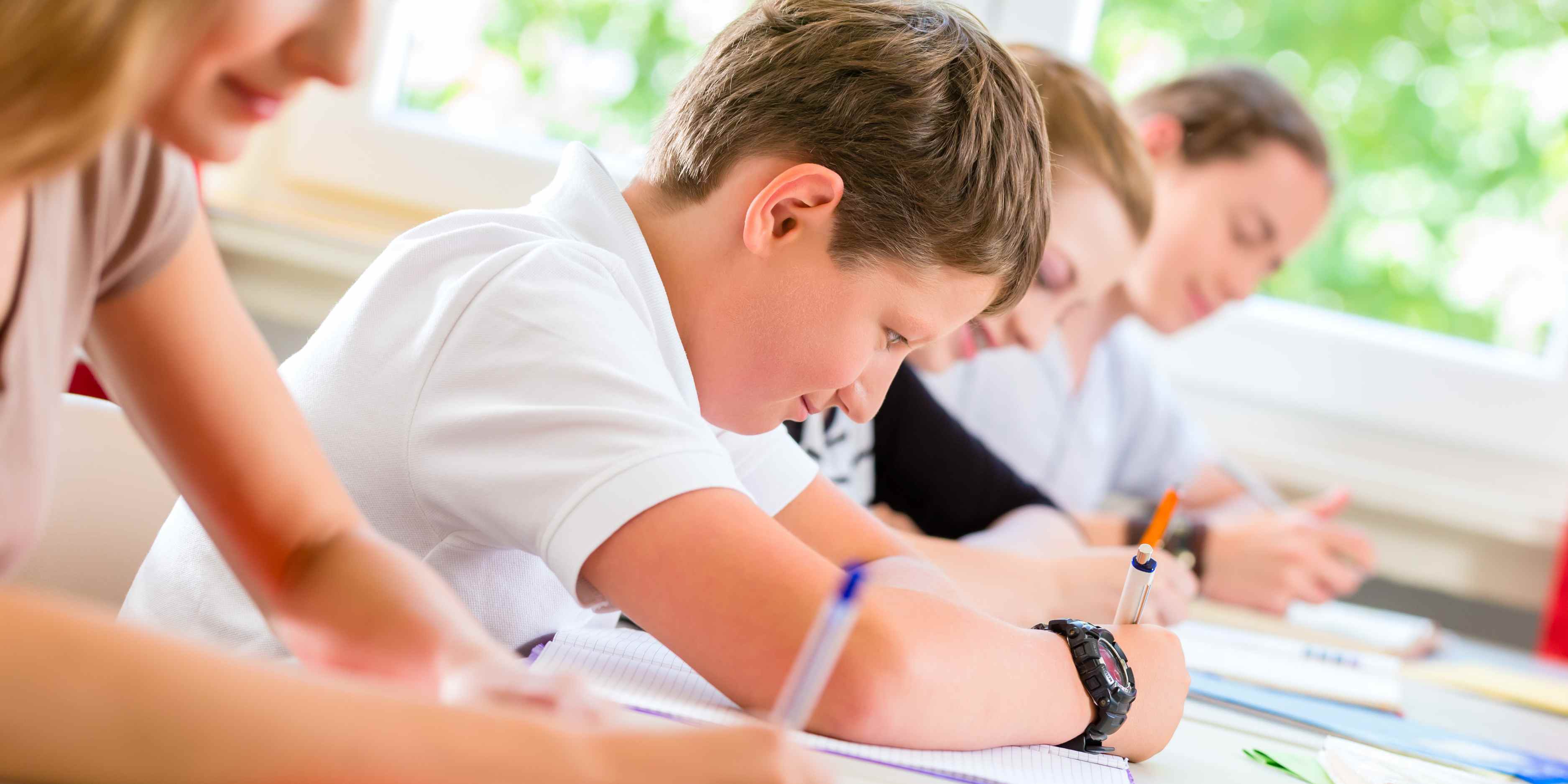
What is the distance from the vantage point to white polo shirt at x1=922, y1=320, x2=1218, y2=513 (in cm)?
171

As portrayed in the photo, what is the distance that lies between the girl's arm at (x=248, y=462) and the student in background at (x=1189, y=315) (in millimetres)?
1125

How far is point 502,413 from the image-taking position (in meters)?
0.64

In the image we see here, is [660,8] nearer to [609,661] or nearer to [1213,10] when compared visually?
[1213,10]

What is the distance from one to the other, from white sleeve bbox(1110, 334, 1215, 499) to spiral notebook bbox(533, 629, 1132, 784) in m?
1.26

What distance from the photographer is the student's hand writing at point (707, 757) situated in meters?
0.38

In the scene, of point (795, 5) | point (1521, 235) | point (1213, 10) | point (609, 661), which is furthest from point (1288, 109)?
point (609, 661)

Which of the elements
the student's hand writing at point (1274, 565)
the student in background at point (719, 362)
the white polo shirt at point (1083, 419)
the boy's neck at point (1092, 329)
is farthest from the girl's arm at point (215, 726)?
the boy's neck at point (1092, 329)

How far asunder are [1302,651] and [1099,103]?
598mm

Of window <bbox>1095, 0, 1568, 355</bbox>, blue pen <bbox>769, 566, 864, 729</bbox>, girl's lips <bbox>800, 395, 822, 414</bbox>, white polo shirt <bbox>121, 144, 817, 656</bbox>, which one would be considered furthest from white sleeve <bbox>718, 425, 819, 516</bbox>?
window <bbox>1095, 0, 1568, 355</bbox>

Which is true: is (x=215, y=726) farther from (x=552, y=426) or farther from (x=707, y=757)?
(x=552, y=426)

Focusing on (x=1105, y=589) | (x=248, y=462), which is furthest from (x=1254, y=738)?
(x=248, y=462)

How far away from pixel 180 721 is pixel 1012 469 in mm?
1272

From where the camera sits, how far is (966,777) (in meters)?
0.59

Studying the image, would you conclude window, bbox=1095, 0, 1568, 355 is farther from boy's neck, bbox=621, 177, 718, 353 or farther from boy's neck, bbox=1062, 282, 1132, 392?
boy's neck, bbox=621, 177, 718, 353
